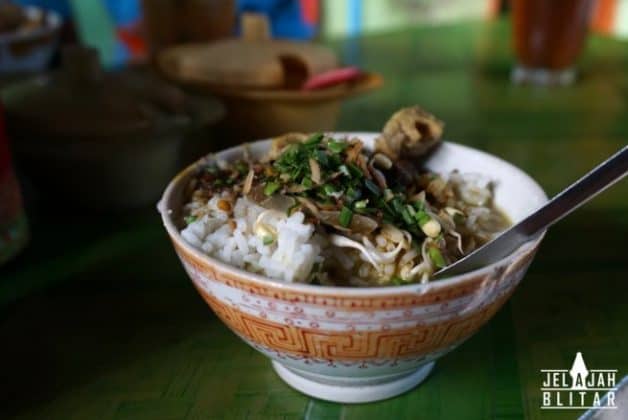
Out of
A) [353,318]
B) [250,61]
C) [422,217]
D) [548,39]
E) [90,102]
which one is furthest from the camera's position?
[548,39]

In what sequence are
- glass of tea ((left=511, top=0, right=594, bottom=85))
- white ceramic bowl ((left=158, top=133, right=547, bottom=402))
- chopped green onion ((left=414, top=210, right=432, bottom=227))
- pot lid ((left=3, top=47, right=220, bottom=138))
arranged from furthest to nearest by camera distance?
1. glass of tea ((left=511, top=0, right=594, bottom=85))
2. pot lid ((left=3, top=47, right=220, bottom=138))
3. chopped green onion ((left=414, top=210, right=432, bottom=227))
4. white ceramic bowl ((left=158, top=133, right=547, bottom=402))

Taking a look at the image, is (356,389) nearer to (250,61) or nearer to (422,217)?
(422,217)

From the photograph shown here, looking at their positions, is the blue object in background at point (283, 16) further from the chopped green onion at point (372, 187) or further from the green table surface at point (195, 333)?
the chopped green onion at point (372, 187)

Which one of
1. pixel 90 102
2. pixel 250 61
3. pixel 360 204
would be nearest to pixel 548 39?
pixel 250 61

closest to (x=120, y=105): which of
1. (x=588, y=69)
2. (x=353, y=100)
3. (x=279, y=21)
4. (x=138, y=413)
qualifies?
(x=138, y=413)

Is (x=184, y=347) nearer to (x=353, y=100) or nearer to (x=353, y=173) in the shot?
(x=353, y=173)

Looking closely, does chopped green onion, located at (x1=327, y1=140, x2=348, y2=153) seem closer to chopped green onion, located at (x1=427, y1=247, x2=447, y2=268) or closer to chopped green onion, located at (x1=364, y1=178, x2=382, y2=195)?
chopped green onion, located at (x1=364, y1=178, x2=382, y2=195)

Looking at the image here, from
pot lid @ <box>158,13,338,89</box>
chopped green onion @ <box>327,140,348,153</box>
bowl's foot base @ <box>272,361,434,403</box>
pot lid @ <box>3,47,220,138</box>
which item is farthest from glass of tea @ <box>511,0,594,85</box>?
bowl's foot base @ <box>272,361,434,403</box>
